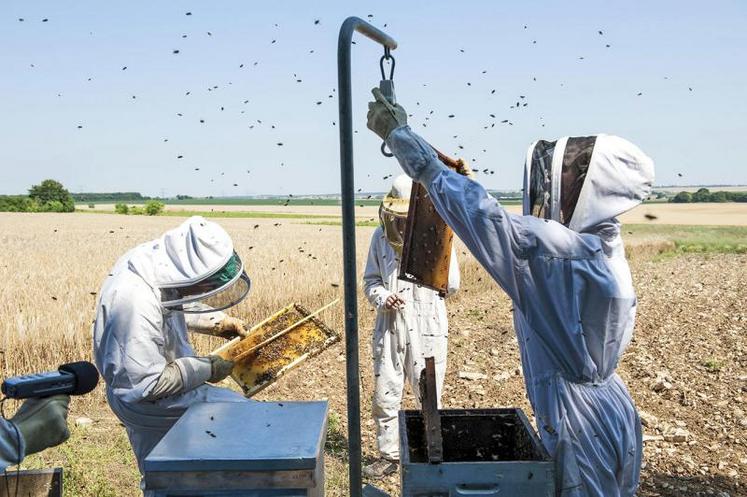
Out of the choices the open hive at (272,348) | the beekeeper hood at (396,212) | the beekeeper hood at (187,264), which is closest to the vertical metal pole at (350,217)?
the beekeeper hood at (187,264)

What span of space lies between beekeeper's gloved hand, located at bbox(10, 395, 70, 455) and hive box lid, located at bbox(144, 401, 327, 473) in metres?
0.41

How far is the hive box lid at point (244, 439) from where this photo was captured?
2.34m

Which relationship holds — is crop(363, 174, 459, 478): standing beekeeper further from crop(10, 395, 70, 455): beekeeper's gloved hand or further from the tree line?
the tree line

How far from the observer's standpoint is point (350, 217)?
→ 8.89ft

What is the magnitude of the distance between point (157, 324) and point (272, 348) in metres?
1.21

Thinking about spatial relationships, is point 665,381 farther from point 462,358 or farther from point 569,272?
point 569,272

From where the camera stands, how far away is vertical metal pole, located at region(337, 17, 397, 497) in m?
2.62

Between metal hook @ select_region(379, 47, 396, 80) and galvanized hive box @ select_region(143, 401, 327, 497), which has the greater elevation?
metal hook @ select_region(379, 47, 396, 80)

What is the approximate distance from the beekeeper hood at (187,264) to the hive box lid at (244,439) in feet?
2.14

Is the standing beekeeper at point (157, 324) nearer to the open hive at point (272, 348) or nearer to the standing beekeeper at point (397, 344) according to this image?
the open hive at point (272, 348)

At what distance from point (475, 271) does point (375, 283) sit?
11597 mm

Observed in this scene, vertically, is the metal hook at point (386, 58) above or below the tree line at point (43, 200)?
above

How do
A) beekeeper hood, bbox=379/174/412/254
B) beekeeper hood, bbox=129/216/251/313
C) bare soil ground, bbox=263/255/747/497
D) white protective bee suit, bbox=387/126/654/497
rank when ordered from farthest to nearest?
bare soil ground, bbox=263/255/747/497, beekeeper hood, bbox=379/174/412/254, beekeeper hood, bbox=129/216/251/313, white protective bee suit, bbox=387/126/654/497

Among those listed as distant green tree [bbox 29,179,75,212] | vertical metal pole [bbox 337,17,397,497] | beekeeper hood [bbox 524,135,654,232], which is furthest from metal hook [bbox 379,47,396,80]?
distant green tree [bbox 29,179,75,212]
